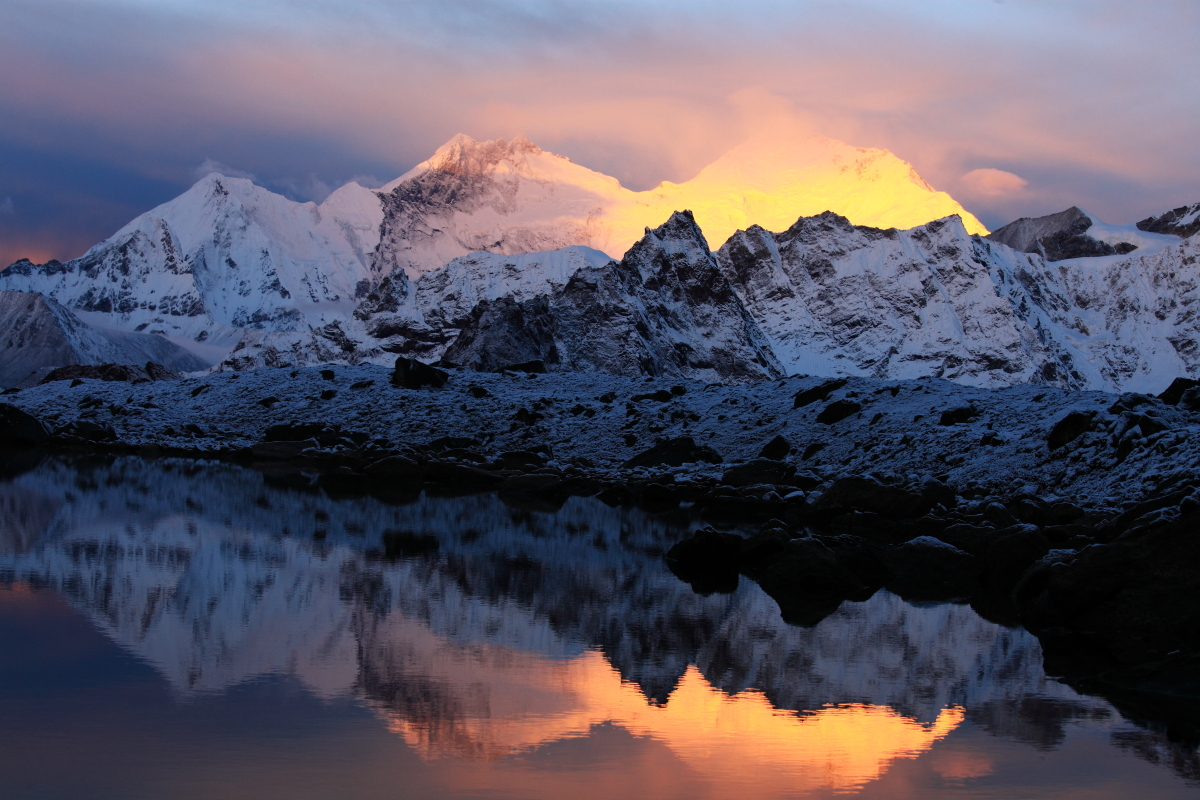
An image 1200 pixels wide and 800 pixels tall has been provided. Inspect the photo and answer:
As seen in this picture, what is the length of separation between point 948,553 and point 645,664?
26.3 feet

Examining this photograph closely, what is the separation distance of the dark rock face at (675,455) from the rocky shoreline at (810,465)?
7cm

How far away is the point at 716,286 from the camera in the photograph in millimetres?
160125

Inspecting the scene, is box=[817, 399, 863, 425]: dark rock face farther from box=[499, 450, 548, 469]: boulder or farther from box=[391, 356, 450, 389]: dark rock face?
box=[391, 356, 450, 389]: dark rock face

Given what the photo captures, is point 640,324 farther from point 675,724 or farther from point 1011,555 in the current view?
point 675,724

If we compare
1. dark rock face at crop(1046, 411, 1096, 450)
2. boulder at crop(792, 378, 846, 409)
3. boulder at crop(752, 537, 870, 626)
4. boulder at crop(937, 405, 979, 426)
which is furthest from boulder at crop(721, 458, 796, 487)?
boulder at crop(752, 537, 870, 626)

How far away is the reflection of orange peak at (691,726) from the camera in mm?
7582

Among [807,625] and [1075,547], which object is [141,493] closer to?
[807,625]

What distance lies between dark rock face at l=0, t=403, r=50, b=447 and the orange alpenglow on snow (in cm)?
3179

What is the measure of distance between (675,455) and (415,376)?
1344 centimetres

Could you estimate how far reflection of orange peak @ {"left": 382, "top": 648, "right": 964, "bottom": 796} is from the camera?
758 cm

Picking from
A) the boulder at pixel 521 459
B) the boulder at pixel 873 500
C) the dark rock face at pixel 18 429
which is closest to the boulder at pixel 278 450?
the boulder at pixel 521 459

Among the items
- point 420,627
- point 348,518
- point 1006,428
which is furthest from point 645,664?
point 1006,428

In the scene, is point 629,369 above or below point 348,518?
above

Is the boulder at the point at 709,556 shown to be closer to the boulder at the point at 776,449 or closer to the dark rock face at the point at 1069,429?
the dark rock face at the point at 1069,429
